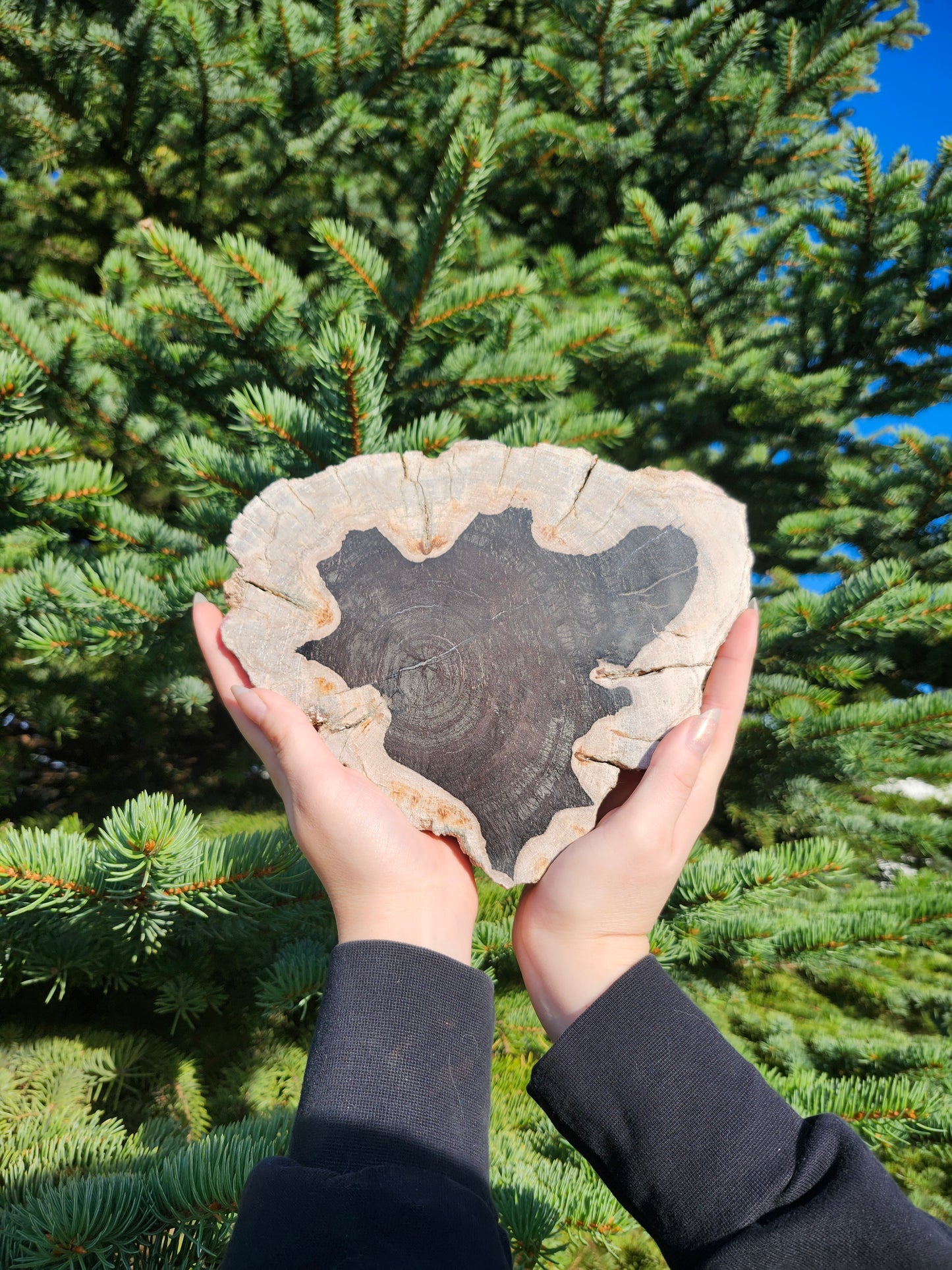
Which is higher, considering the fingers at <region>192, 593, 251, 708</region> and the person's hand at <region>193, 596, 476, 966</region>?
the fingers at <region>192, 593, 251, 708</region>

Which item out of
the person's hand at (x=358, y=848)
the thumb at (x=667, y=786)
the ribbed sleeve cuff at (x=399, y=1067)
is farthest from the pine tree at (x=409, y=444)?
the thumb at (x=667, y=786)

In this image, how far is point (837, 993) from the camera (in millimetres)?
2172

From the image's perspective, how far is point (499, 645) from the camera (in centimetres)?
111

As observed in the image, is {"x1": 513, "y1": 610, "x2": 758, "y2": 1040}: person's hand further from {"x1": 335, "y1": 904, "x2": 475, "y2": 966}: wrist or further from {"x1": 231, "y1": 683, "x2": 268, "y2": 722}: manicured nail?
{"x1": 231, "y1": 683, "x2": 268, "y2": 722}: manicured nail

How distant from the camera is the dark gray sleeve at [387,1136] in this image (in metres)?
0.63

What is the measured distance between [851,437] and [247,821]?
8.95 ft

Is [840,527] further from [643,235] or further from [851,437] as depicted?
[643,235]

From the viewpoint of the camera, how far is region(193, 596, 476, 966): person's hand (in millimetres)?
938

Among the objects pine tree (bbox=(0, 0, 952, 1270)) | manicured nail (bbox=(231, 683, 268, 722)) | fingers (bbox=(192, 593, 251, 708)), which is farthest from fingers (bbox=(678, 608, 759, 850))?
fingers (bbox=(192, 593, 251, 708))

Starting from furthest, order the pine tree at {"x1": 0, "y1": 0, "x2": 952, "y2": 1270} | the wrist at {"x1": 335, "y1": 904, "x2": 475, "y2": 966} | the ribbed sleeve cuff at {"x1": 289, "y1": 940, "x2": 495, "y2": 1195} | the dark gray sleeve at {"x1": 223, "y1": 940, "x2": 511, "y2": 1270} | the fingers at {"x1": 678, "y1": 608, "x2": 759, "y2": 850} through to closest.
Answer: the pine tree at {"x1": 0, "y1": 0, "x2": 952, "y2": 1270}
the fingers at {"x1": 678, "y1": 608, "x2": 759, "y2": 850}
the wrist at {"x1": 335, "y1": 904, "x2": 475, "y2": 966}
the ribbed sleeve cuff at {"x1": 289, "y1": 940, "x2": 495, "y2": 1195}
the dark gray sleeve at {"x1": 223, "y1": 940, "x2": 511, "y2": 1270}

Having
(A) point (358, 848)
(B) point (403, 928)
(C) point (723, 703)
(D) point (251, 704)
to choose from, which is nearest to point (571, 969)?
(B) point (403, 928)

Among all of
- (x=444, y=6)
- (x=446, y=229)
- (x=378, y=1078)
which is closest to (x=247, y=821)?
(x=378, y=1078)

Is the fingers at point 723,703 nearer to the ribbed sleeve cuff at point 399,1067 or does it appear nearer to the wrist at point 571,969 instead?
the wrist at point 571,969

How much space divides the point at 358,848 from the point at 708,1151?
1.85 ft
